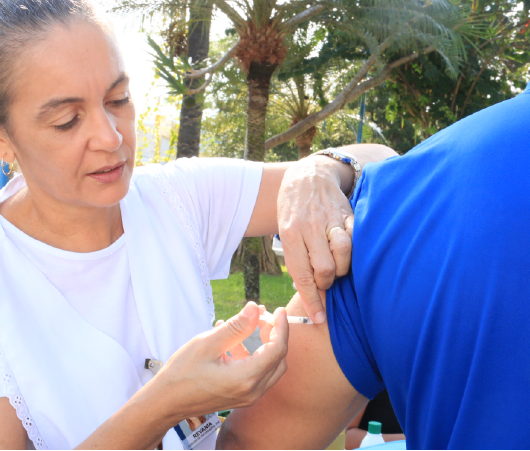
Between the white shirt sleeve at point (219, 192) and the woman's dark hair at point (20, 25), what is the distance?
2.17ft

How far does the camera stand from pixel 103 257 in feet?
5.42

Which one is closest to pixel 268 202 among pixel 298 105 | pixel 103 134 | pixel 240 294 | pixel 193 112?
pixel 103 134

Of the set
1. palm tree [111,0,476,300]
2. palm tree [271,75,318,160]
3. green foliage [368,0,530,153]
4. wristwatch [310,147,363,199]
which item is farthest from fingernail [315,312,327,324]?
palm tree [271,75,318,160]

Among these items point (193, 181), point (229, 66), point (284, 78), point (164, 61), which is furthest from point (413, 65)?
point (193, 181)

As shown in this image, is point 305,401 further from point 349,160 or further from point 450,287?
point 349,160

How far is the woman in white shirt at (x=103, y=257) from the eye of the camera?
115 centimetres

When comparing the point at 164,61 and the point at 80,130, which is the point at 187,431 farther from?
the point at 164,61

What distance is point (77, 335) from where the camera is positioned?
1490mm

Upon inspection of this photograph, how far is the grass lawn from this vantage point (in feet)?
28.9

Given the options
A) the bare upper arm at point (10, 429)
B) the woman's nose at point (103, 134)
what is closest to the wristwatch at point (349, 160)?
the woman's nose at point (103, 134)

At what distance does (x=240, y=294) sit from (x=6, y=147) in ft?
29.1

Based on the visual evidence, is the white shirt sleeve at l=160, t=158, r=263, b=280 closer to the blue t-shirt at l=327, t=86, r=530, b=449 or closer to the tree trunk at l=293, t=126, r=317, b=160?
the blue t-shirt at l=327, t=86, r=530, b=449

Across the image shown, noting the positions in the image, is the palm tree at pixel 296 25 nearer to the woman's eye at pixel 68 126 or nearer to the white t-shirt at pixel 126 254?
the white t-shirt at pixel 126 254

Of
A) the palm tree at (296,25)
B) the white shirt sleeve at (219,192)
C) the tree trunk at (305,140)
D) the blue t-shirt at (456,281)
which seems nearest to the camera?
the blue t-shirt at (456,281)
